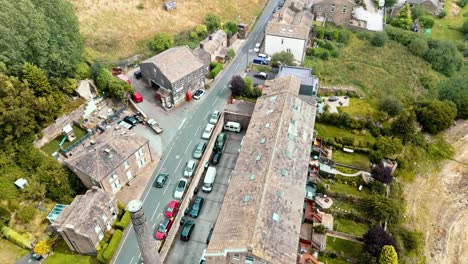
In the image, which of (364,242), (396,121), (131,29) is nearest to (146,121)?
(131,29)

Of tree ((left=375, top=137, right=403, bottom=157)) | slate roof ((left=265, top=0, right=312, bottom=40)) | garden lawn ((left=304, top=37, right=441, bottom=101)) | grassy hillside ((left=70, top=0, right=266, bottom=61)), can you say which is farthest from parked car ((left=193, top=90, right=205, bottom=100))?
tree ((left=375, top=137, right=403, bottom=157))

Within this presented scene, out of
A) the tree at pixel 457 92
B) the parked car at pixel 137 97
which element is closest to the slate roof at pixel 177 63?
the parked car at pixel 137 97

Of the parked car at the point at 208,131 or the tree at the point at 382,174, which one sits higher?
the parked car at the point at 208,131

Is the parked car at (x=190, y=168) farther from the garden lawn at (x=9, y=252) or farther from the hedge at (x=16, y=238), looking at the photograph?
the garden lawn at (x=9, y=252)

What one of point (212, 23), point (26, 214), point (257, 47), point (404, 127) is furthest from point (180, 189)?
point (212, 23)

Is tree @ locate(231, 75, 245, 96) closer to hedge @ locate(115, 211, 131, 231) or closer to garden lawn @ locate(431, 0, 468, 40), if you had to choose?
hedge @ locate(115, 211, 131, 231)

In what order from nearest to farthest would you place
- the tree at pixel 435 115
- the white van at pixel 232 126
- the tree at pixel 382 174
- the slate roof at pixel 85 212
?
the slate roof at pixel 85 212 < the tree at pixel 382 174 < the white van at pixel 232 126 < the tree at pixel 435 115

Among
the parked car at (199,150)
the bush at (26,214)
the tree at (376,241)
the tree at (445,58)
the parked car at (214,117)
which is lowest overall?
the bush at (26,214)
